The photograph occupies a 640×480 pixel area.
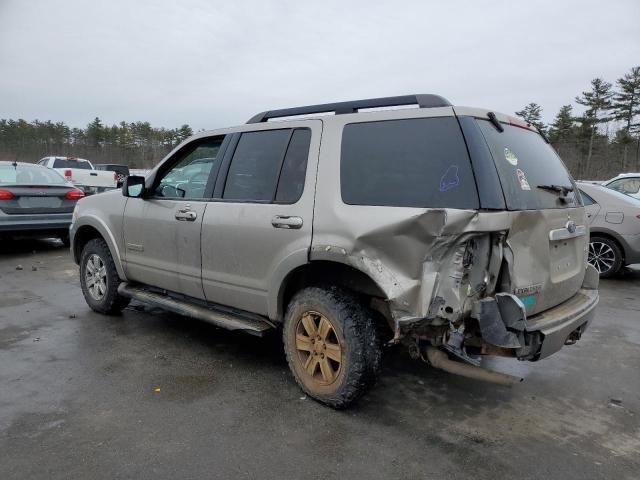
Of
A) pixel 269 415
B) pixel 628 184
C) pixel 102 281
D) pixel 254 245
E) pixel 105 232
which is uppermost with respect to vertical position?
pixel 628 184

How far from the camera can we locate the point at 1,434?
2861 mm

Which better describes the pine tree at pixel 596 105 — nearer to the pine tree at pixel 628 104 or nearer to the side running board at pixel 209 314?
the pine tree at pixel 628 104

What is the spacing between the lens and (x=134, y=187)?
14.8ft

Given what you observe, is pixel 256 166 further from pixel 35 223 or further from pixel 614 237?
pixel 35 223

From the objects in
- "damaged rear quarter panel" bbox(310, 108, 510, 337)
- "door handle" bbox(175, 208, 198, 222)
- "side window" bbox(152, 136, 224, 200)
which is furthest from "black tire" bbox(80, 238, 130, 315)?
"damaged rear quarter panel" bbox(310, 108, 510, 337)

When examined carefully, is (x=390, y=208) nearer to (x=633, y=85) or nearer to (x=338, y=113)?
(x=338, y=113)

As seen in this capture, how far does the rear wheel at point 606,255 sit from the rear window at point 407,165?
582 cm

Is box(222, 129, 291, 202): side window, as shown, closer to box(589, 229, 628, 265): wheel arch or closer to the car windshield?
box(589, 229, 628, 265): wheel arch

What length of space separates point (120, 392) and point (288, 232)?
5.34 feet

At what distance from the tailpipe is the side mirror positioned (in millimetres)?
2977

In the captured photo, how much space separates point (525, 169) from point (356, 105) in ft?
3.89

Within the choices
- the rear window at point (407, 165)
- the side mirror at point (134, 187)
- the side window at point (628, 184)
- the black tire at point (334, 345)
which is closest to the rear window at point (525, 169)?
the rear window at point (407, 165)

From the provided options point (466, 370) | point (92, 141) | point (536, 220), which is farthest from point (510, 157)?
point (92, 141)

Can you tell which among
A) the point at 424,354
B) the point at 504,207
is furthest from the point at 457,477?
the point at 504,207
